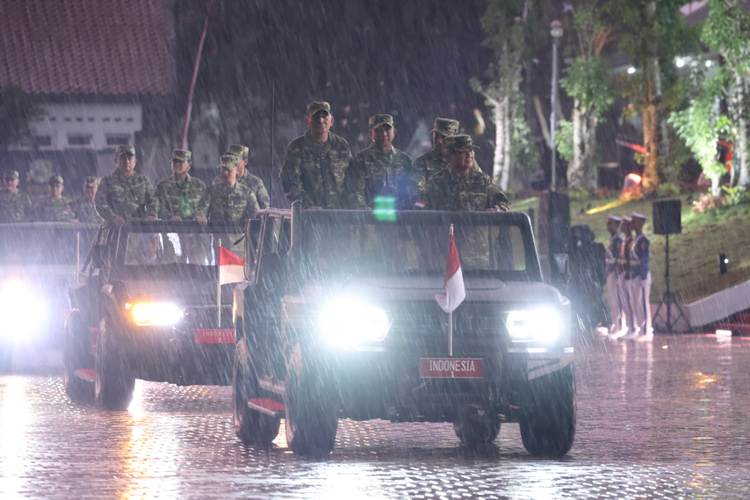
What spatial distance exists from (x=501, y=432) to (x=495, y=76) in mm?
46790

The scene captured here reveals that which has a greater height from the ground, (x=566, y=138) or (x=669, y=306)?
(x=566, y=138)

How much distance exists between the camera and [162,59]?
45.5m

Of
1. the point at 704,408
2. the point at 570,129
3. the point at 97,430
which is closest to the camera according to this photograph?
the point at 97,430

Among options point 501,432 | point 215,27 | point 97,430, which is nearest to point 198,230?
point 97,430

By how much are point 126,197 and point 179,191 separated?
0.60m

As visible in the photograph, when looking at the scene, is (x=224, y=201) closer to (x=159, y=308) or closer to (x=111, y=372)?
(x=159, y=308)

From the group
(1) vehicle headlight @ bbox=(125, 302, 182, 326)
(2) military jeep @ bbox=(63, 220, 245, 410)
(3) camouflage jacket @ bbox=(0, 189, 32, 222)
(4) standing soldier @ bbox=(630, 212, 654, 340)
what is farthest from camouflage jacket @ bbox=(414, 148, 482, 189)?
(4) standing soldier @ bbox=(630, 212, 654, 340)

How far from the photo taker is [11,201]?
22.5 m

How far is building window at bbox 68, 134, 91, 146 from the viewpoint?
46.0 m

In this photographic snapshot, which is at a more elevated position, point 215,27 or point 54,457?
point 215,27

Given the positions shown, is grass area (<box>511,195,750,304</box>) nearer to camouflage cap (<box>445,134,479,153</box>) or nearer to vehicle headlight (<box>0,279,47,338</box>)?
vehicle headlight (<box>0,279,47,338</box>)

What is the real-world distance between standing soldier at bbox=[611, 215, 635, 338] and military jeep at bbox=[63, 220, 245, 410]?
12217 millimetres

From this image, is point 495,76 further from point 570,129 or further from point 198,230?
point 198,230

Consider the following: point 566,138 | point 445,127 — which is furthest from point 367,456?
point 566,138
